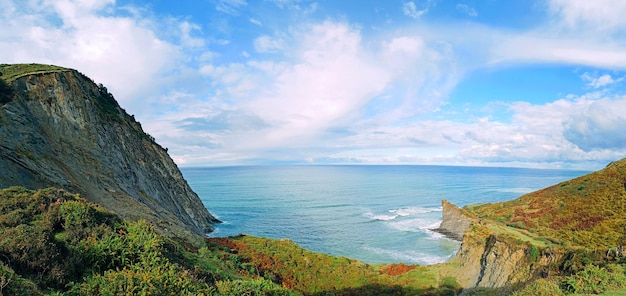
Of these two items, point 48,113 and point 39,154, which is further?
point 48,113

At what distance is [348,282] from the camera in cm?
2475

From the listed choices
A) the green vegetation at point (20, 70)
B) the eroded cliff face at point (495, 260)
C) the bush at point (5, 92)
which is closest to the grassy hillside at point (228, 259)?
the eroded cliff face at point (495, 260)

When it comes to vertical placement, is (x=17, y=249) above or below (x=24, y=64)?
below

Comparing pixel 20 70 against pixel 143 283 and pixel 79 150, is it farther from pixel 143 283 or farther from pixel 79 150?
pixel 143 283

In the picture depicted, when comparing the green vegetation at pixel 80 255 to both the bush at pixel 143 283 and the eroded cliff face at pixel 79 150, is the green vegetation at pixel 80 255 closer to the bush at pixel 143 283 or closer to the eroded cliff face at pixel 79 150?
the bush at pixel 143 283

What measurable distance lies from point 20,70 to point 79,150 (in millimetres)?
11913

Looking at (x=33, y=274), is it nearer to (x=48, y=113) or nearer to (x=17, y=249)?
(x=17, y=249)

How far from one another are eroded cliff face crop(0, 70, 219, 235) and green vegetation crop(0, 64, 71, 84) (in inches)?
33.1

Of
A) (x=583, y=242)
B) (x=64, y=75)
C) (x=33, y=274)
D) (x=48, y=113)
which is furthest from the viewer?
(x=64, y=75)

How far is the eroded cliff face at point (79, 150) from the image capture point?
2503cm

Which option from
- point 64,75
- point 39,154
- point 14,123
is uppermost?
point 64,75

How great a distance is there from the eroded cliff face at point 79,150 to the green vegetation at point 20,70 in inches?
33.1

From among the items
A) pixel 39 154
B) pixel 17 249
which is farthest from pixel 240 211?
pixel 17 249

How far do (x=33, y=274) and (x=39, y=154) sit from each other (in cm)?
2454
